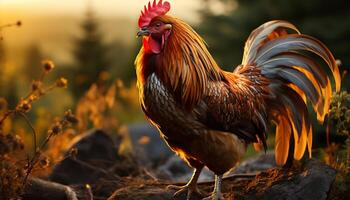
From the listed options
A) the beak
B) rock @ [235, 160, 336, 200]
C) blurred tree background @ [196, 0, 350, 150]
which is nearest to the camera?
the beak

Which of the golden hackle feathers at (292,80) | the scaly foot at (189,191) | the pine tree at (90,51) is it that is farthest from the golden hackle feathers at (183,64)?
the pine tree at (90,51)

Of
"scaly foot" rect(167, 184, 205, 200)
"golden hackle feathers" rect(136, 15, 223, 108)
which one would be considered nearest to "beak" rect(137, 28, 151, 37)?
"golden hackle feathers" rect(136, 15, 223, 108)

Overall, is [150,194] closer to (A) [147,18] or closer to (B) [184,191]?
(B) [184,191]

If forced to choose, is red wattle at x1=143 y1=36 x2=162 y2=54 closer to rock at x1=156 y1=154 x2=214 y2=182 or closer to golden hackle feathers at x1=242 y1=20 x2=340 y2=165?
golden hackle feathers at x1=242 y1=20 x2=340 y2=165

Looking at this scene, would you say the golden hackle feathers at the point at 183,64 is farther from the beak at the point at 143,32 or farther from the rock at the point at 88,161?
the rock at the point at 88,161

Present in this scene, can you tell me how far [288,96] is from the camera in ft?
17.7

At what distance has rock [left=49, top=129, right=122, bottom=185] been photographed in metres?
6.85

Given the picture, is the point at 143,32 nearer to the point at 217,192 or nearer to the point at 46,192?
the point at 217,192

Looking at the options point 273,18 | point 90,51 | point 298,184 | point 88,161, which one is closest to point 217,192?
point 298,184

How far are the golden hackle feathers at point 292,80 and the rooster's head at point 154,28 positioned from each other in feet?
4.06

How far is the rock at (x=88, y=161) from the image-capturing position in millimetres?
6848

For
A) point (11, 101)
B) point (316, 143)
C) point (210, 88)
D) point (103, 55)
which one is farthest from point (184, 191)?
point (103, 55)

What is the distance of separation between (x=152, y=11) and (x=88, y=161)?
3015 millimetres

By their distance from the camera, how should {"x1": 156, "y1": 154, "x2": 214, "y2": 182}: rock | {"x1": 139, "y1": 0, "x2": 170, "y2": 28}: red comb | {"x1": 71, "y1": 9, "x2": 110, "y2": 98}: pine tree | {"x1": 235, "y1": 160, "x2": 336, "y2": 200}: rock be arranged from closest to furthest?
1. {"x1": 139, "y1": 0, "x2": 170, "y2": 28}: red comb
2. {"x1": 235, "y1": 160, "x2": 336, "y2": 200}: rock
3. {"x1": 156, "y1": 154, "x2": 214, "y2": 182}: rock
4. {"x1": 71, "y1": 9, "x2": 110, "y2": 98}: pine tree
